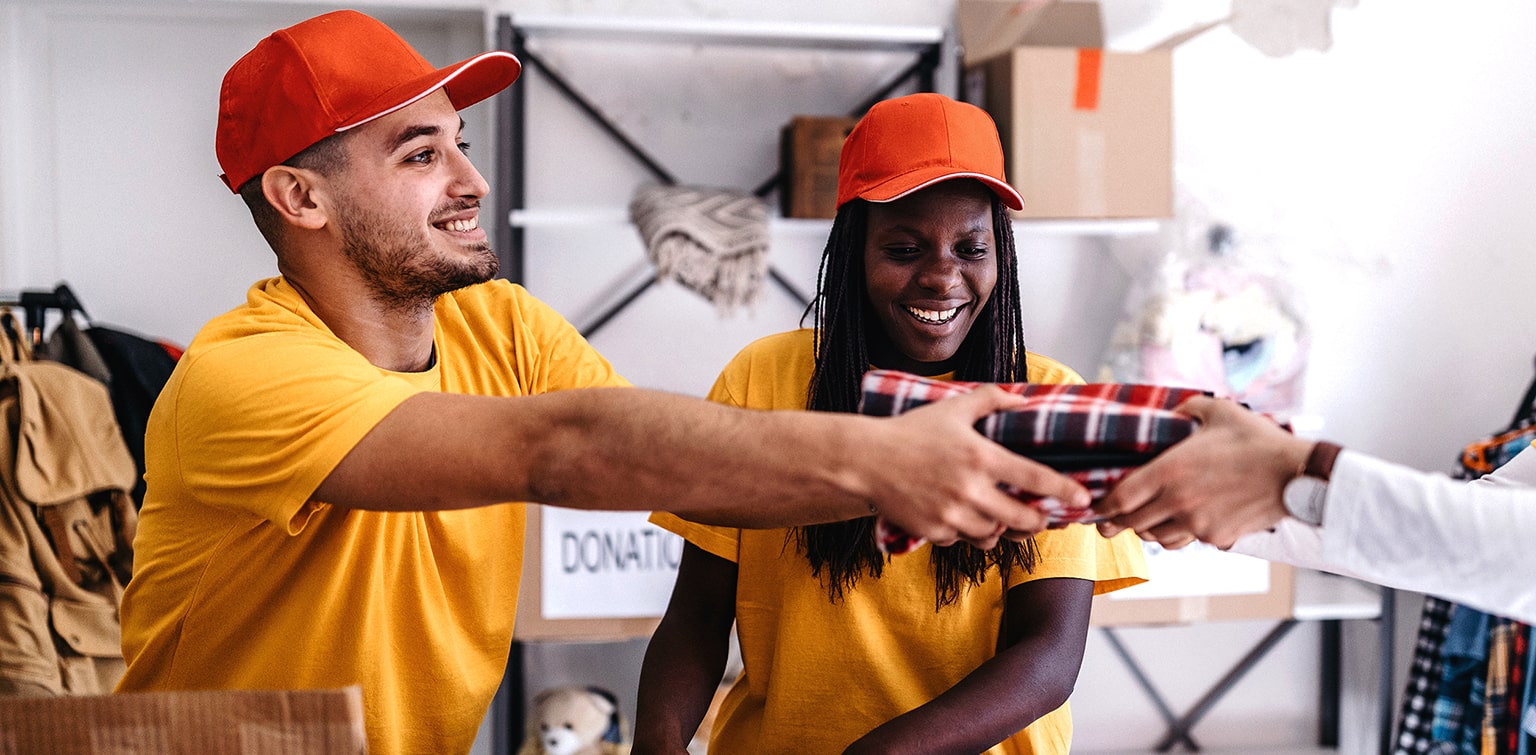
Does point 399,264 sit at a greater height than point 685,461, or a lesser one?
greater

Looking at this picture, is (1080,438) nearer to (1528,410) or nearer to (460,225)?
(460,225)

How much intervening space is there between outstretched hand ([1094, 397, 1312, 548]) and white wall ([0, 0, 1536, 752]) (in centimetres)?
162

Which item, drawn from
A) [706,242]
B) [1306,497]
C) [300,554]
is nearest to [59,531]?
[300,554]

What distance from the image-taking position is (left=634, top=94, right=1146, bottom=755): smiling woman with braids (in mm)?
1153

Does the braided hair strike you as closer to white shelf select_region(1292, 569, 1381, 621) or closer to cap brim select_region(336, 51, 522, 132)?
cap brim select_region(336, 51, 522, 132)

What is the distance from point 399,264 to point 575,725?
1330 millimetres

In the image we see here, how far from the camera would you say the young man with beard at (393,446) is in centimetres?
85

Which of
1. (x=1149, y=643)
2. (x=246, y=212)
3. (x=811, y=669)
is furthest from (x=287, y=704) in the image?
(x=1149, y=643)

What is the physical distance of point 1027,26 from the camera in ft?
7.52

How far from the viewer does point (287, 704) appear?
707 mm

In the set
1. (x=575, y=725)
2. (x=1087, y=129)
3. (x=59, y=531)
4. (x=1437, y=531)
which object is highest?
(x=1087, y=129)

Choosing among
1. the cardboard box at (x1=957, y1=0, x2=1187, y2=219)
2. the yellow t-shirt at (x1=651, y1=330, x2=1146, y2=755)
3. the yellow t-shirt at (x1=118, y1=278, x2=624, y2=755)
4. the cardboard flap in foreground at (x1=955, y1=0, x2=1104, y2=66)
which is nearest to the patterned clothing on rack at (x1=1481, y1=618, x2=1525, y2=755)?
the cardboard box at (x1=957, y1=0, x2=1187, y2=219)

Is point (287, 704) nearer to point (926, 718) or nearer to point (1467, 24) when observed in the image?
point (926, 718)

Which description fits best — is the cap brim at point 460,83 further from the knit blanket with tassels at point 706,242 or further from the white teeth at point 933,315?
the knit blanket with tassels at point 706,242
